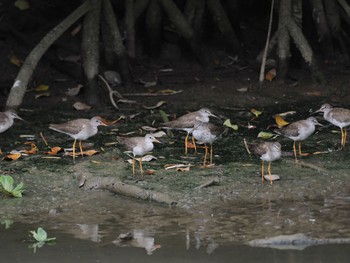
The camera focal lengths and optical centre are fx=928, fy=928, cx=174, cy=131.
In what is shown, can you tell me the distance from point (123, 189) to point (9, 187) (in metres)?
1.11

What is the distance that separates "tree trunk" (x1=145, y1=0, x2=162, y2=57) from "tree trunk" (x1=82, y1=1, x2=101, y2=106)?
5.31 ft

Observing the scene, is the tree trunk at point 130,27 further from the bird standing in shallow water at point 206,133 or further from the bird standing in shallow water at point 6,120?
the bird standing in shallow water at point 206,133

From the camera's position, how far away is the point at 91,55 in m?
12.5

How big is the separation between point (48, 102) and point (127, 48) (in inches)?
75.4

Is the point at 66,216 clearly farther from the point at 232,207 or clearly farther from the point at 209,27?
the point at 209,27

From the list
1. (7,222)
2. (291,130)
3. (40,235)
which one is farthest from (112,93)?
(40,235)

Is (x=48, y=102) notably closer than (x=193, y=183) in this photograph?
No

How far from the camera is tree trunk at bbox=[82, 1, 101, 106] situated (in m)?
12.5

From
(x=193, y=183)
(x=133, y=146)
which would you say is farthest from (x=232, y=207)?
(x=133, y=146)

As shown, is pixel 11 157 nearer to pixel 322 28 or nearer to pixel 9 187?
pixel 9 187

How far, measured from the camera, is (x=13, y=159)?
396 inches

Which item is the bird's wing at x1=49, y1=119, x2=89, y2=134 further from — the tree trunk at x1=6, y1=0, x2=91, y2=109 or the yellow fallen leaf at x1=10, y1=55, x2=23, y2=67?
the yellow fallen leaf at x1=10, y1=55, x2=23, y2=67

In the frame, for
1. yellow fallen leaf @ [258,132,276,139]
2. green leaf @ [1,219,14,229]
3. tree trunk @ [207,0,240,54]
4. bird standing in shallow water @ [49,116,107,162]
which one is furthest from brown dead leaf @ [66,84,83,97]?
green leaf @ [1,219,14,229]

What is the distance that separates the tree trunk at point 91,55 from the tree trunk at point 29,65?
143 mm
